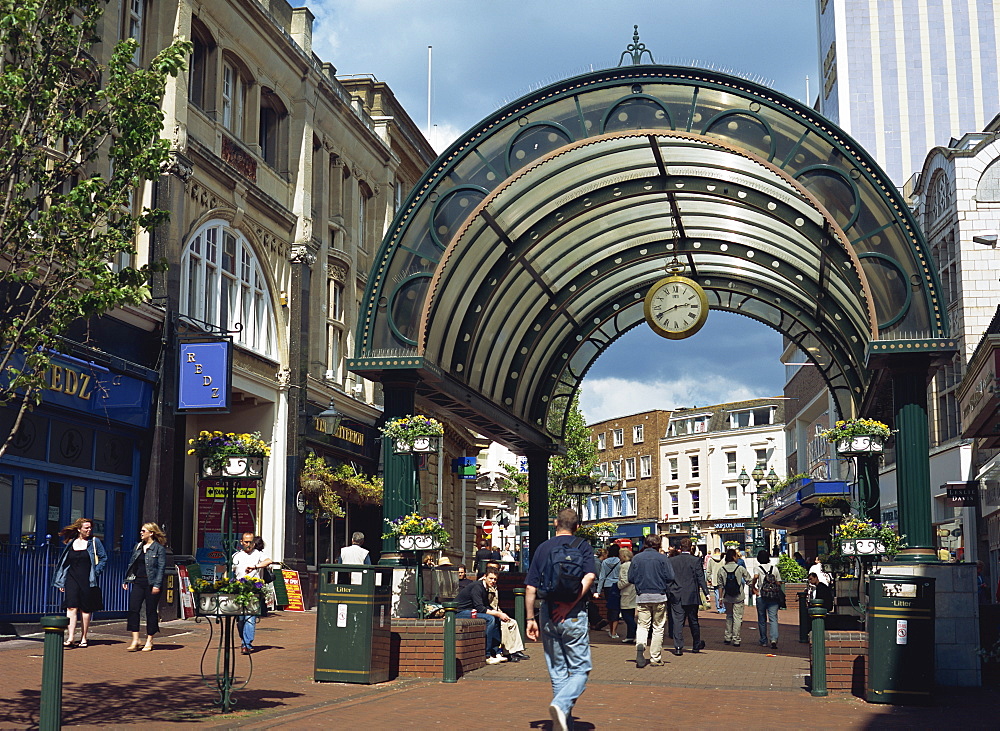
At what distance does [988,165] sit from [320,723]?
31930 millimetres

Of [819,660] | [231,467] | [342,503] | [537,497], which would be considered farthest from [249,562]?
[342,503]

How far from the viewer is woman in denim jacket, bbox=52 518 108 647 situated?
15211mm

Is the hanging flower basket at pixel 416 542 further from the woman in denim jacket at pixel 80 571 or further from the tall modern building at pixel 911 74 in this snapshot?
the tall modern building at pixel 911 74

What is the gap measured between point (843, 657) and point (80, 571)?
9.74 m

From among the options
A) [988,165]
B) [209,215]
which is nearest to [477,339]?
[209,215]

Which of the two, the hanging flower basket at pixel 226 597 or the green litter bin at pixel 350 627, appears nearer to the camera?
the hanging flower basket at pixel 226 597

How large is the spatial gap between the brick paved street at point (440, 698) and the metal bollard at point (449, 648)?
6.5 inches

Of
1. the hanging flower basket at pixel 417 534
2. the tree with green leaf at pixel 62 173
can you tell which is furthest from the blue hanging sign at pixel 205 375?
the tree with green leaf at pixel 62 173

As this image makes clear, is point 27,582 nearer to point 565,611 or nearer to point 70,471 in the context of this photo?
point 70,471

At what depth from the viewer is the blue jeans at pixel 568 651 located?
9094 millimetres

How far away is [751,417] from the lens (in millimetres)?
89438

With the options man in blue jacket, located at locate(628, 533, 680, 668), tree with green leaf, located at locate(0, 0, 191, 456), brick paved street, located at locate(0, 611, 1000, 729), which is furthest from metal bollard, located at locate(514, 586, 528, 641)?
tree with green leaf, located at locate(0, 0, 191, 456)

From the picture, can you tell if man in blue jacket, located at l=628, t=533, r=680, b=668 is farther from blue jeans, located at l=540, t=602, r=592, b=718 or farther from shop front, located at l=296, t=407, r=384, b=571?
shop front, located at l=296, t=407, r=384, b=571

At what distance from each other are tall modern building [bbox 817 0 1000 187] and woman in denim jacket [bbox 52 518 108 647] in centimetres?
4434
